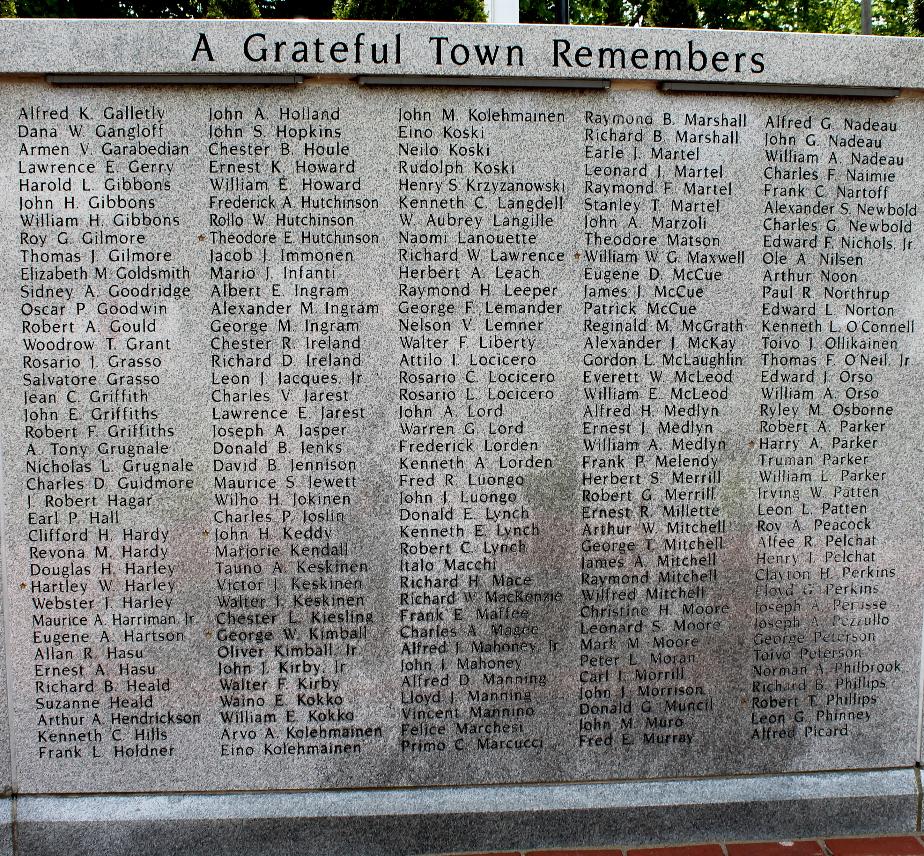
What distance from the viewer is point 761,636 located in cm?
408

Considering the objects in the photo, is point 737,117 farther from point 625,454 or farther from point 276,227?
point 276,227

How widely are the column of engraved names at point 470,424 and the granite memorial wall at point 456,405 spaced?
0.05 ft

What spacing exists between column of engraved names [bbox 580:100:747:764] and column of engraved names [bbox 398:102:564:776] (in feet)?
0.84

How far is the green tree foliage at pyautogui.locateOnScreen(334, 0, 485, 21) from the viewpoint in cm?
694

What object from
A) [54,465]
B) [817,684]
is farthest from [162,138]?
[817,684]

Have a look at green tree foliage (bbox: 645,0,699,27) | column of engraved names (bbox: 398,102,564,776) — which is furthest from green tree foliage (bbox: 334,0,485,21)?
column of engraved names (bbox: 398,102,564,776)

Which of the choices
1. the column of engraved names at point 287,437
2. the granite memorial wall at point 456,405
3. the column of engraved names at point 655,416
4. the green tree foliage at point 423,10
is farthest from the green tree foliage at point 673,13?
the column of engraved names at point 287,437

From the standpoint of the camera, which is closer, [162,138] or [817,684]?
[162,138]

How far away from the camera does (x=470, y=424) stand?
3.91 meters

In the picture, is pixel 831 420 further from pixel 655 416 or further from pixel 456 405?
pixel 456 405

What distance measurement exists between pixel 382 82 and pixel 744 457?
8.15ft

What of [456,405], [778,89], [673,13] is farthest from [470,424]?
[673,13]

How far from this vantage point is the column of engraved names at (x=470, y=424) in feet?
12.5

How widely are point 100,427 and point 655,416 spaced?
2650 mm
